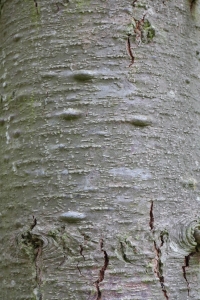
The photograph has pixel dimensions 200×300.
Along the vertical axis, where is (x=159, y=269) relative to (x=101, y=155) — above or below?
below

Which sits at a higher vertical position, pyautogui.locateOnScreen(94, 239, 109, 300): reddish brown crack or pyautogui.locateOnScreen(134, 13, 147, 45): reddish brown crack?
pyautogui.locateOnScreen(134, 13, 147, 45): reddish brown crack

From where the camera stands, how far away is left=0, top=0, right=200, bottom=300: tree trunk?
1.01 m

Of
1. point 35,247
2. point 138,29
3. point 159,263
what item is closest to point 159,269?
point 159,263

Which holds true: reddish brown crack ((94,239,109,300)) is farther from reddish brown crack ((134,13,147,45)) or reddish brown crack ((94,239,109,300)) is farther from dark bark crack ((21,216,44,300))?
reddish brown crack ((134,13,147,45))

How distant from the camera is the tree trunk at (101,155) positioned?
1012 mm

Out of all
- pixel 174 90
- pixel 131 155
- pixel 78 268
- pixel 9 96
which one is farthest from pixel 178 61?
pixel 78 268

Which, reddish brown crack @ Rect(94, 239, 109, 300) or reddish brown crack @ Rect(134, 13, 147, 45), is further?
reddish brown crack @ Rect(134, 13, 147, 45)

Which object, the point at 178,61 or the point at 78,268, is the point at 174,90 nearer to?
the point at 178,61

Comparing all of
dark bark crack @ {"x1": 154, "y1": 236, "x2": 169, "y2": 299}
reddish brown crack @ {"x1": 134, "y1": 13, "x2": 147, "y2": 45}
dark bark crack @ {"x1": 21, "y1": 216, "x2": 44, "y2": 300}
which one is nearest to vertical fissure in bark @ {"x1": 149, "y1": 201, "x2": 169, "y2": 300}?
dark bark crack @ {"x1": 154, "y1": 236, "x2": 169, "y2": 299}

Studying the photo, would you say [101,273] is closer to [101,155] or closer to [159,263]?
[159,263]

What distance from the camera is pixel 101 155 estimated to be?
3.40 ft

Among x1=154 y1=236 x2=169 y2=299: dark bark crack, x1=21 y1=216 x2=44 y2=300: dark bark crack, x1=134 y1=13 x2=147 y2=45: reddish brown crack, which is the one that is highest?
x1=134 y1=13 x2=147 y2=45: reddish brown crack

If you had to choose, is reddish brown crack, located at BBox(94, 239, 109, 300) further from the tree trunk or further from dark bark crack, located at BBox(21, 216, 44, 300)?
dark bark crack, located at BBox(21, 216, 44, 300)

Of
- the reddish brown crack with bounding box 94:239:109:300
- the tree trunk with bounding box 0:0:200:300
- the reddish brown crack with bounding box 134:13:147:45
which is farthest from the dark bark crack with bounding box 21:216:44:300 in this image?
the reddish brown crack with bounding box 134:13:147:45
